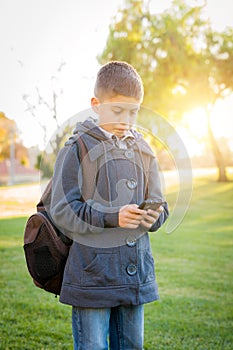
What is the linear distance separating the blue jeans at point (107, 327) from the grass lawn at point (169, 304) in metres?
0.88

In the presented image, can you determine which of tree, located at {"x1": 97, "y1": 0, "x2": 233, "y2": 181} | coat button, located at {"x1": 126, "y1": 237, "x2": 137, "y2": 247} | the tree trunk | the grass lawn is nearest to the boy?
coat button, located at {"x1": 126, "y1": 237, "x2": 137, "y2": 247}

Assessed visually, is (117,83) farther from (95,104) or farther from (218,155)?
(218,155)

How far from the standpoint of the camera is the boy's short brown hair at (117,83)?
1787 mm

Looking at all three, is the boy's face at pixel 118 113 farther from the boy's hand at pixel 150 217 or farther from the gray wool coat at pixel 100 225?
the boy's hand at pixel 150 217

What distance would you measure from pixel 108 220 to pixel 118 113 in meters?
0.41

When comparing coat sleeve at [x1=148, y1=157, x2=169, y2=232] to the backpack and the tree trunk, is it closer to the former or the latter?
the backpack

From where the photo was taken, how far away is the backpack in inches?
70.9

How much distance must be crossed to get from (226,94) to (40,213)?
16.6m

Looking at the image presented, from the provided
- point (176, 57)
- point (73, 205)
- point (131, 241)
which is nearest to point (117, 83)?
point (73, 205)

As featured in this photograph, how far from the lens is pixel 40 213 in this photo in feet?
6.03

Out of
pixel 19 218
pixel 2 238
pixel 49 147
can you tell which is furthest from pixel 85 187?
pixel 19 218

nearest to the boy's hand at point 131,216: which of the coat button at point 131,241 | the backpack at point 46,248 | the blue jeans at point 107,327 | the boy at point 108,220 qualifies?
the boy at point 108,220

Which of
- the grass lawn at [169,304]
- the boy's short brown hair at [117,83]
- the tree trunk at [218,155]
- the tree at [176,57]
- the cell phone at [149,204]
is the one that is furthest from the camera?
the tree trunk at [218,155]

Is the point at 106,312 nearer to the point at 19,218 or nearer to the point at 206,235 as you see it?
the point at 206,235
